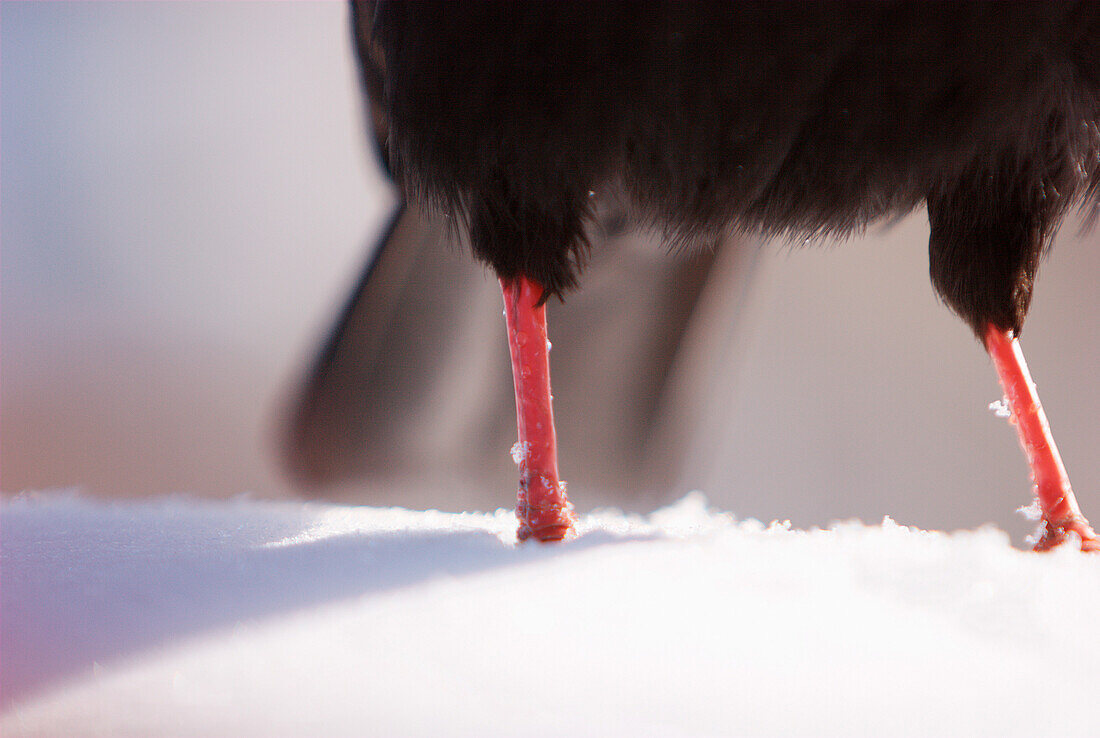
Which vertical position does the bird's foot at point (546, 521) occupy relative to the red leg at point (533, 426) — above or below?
below

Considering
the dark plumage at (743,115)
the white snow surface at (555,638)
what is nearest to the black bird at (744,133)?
the dark plumage at (743,115)

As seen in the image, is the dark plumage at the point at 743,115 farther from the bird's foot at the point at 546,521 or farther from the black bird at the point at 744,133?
the bird's foot at the point at 546,521

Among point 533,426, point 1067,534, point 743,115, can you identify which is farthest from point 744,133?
point 1067,534

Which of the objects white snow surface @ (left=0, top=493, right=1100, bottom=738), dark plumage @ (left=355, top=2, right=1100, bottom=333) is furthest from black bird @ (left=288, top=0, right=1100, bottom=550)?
white snow surface @ (left=0, top=493, right=1100, bottom=738)

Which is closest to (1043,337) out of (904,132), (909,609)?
(904,132)

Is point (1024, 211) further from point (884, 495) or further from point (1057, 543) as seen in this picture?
point (884, 495)

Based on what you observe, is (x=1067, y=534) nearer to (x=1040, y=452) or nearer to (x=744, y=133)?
(x=1040, y=452)

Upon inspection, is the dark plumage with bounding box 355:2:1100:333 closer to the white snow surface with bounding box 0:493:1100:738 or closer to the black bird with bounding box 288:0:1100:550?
the black bird with bounding box 288:0:1100:550
